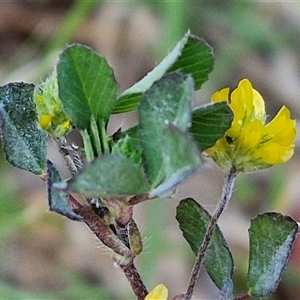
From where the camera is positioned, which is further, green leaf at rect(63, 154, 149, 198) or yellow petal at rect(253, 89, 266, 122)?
yellow petal at rect(253, 89, 266, 122)

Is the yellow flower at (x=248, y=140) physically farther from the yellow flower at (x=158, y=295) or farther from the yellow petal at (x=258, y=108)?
the yellow flower at (x=158, y=295)

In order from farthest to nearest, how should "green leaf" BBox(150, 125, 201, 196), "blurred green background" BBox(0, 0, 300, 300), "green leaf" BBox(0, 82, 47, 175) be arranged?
"blurred green background" BBox(0, 0, 300, 300), "green leaf" BBox(0, 82, 47, 175), "green leaf" BBox(150, 125, 201, 196)

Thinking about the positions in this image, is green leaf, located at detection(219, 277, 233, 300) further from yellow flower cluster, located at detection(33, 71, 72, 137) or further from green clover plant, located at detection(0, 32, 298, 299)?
yellow flower cluster, located at detection(33, 71, 72, 137)

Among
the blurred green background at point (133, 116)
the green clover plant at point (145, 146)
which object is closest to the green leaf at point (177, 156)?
the green clover plant at point (145, 146)

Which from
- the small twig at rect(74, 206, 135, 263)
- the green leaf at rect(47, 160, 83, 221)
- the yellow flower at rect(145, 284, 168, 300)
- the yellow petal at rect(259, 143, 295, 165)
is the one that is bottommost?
the yellow flower at rect(145, 284, 168, 300)

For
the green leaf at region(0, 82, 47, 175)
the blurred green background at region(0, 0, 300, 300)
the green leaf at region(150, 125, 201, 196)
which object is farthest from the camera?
the blurred green background at region(0, 0, 300, 300)

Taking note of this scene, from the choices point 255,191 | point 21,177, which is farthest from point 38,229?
point 255,191

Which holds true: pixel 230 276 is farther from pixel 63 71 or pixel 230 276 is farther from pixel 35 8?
pixel 35 8

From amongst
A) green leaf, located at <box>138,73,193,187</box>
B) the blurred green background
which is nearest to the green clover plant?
green leaf, located at <box>138,73,193,187</box>
